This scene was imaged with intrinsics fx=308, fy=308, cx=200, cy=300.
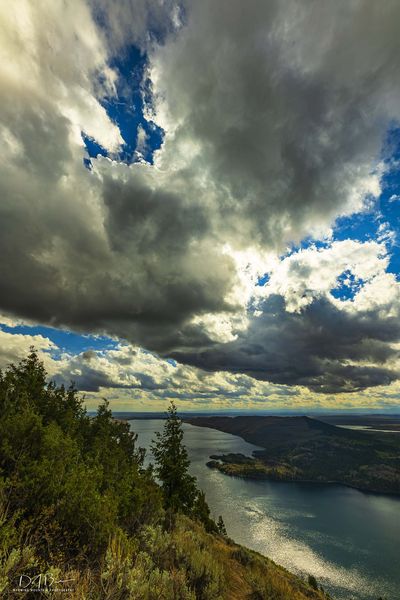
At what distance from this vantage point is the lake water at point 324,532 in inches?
3433

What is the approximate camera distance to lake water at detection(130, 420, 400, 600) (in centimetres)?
8719

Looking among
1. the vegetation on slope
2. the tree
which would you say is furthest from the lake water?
the vegetation on slope

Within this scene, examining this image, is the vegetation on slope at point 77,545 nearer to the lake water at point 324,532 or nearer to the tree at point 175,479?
the tree at point 175,479

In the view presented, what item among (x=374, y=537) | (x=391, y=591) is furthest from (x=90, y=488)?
(x=374, y=537)

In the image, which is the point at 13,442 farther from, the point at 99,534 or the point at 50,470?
the point at 99,534
